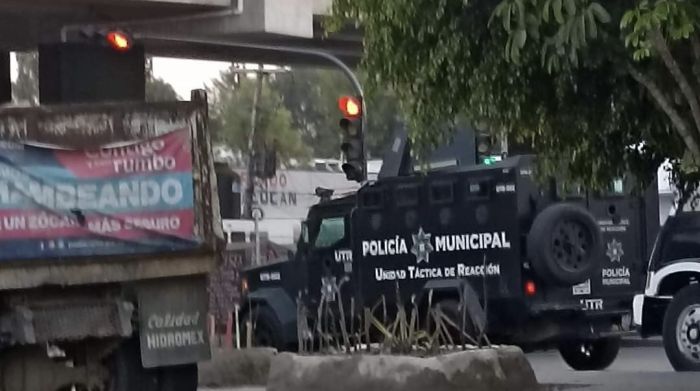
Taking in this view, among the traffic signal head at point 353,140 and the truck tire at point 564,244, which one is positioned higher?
the traffic signal head at point 353,140

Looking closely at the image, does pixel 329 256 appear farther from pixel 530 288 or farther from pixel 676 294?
pixel 676 294

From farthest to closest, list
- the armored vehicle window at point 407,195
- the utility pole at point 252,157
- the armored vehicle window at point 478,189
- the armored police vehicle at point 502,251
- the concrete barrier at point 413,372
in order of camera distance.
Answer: the utility pole at point 252,157, the armored vehicle window at point 407,195, the armored vehicle window at point 478,189, the armored police vehicle at point 502,251, the concrete barrier at point 413,372

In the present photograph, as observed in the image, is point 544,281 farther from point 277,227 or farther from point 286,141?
point 286,141

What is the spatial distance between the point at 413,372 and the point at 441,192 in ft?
17.1

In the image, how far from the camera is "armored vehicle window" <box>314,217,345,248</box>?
1906cm

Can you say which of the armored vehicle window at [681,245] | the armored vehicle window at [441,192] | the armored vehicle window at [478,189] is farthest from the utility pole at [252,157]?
the armored vehicle window at [681,245]

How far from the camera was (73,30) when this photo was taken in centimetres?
2167

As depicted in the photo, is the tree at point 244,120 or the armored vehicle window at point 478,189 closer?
the armored vehicle window at point 478,189

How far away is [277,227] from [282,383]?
32.1 metres

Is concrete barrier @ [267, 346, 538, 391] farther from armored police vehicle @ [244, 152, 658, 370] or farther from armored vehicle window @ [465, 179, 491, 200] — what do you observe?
armored vehicle window @ [465, 179, 491, 200]

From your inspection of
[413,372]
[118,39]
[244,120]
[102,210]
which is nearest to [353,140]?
[118,39]

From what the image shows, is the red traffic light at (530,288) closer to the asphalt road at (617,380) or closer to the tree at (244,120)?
the asphalt road at (617,380)

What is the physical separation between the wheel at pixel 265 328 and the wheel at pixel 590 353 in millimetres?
3524

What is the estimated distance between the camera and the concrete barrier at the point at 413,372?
12844 mm
